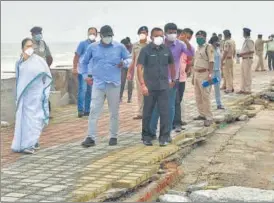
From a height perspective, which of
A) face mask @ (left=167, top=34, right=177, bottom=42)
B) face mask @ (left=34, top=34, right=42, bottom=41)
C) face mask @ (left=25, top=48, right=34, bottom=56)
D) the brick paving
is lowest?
the brick paving

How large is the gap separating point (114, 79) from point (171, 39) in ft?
3.53

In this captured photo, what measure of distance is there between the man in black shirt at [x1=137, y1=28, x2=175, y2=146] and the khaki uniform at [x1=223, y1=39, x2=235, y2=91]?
21.2ft

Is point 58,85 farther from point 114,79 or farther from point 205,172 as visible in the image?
point 205,172

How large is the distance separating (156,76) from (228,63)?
695 centimetres

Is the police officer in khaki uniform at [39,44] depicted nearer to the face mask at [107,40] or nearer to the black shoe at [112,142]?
the face mask at [107,40]

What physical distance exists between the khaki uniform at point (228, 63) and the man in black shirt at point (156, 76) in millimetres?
6455

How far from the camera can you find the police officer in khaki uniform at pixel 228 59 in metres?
13.6

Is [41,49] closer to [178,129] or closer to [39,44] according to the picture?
[39,44]

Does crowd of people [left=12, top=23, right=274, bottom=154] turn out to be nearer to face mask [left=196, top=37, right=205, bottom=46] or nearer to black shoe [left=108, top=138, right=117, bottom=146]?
black shoe [left=108, top=138, right=117, bottom=146]

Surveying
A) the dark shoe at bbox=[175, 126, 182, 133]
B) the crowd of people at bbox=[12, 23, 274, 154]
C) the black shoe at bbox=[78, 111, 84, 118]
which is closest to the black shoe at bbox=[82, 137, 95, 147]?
the crowd of people at bbox=[12, 23, 274, 154]

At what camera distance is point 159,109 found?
24.4 feet

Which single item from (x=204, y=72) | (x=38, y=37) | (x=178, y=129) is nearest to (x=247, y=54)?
(x=204, y=72)

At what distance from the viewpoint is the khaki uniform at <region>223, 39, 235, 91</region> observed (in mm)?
13617

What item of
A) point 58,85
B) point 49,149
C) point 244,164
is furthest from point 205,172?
point 58,85
